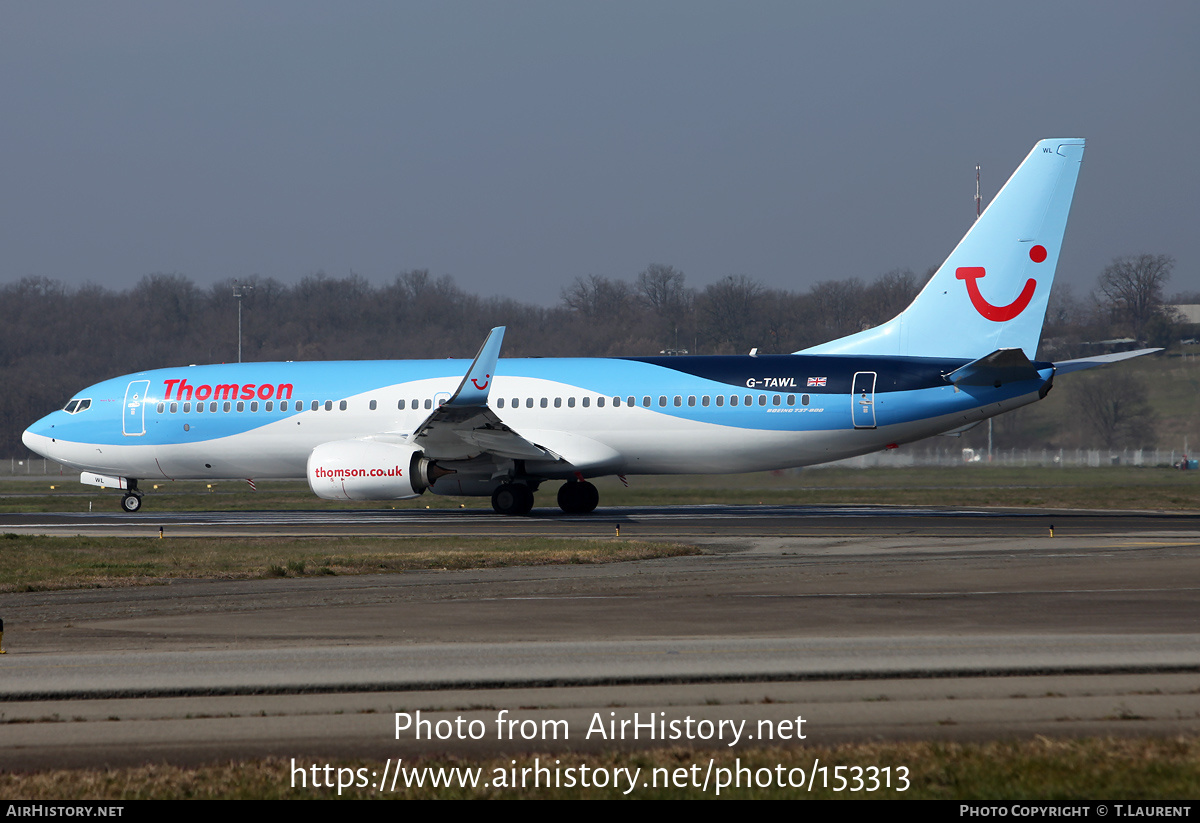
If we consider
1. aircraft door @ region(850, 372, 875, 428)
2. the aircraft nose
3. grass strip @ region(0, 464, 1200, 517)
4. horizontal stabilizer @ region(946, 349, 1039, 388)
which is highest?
horizontal stabilizer @ region(946, 349, 1039, 388)

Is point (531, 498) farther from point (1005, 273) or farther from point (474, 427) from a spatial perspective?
point (1005, 273)

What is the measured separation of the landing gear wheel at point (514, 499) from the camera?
93.6 feet

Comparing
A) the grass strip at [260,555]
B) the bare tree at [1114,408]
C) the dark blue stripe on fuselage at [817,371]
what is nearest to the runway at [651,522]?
the grass strip at [260,555]

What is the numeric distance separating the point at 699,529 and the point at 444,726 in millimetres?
16735

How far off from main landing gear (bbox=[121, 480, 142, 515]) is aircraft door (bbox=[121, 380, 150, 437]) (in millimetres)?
2005

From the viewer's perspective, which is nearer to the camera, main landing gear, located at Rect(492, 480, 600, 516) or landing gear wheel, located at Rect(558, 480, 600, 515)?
main landing gear, located at Rect(492, 480, 600, 516)

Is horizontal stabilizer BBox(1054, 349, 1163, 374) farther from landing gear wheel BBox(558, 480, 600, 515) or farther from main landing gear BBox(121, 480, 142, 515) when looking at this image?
main landing gear BBox(121, 480, 142, 515)

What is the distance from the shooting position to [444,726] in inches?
273

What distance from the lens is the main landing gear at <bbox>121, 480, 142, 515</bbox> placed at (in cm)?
3222

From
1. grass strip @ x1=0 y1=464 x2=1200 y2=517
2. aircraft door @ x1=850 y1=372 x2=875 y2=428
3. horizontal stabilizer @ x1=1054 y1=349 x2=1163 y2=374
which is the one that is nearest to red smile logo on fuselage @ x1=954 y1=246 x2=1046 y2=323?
horizontal stabilizer @ x1=1054 y1=349 x2=1163 y2=374

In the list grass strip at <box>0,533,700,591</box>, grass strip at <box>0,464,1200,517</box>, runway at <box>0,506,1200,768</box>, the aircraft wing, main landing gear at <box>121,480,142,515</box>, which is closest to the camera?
runway at <box>0,506,1200,768</box>

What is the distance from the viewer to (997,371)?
25.7 meters

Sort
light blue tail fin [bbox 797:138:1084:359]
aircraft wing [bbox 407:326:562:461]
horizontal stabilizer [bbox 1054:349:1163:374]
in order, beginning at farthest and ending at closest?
light blue tail fin [bbox 797:138:1084:359] < horizontal stabilizer [bbox 1054:349:1163:374] < aircraft wing [bbox 407:326:562:461]
